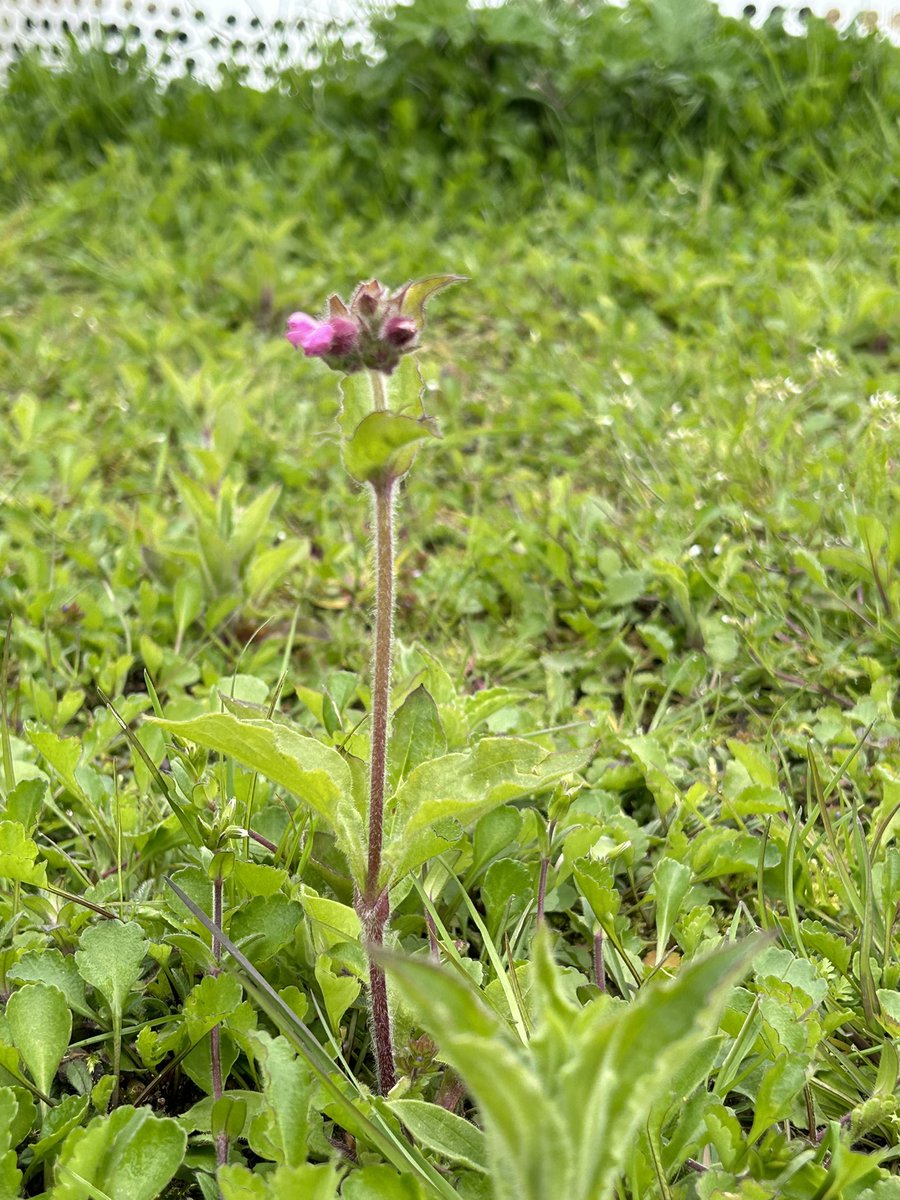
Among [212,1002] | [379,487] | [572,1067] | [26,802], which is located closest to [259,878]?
[212,1002]

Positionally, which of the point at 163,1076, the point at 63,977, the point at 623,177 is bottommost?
the point at 163,1076

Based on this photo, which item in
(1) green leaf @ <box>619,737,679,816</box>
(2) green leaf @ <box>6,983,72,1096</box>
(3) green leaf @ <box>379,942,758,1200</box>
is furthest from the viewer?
(1) green leaf @ <box>619,737,679,816</box>

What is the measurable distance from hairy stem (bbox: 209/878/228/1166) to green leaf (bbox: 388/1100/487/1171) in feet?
0.67

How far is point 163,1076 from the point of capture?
1.20 meters

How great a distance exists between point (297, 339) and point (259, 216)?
3.38m

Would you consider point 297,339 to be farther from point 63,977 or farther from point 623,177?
point 623,177

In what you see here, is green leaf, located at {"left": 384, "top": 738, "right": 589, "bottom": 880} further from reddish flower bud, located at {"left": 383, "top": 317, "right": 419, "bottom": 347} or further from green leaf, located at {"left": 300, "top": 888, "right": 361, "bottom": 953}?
reddish flower bud, located at {"left": 383, "top": 317, "right": 419, "bottom": 347}

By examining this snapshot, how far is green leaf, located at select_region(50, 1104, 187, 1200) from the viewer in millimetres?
989

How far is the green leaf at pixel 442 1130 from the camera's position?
1010mm

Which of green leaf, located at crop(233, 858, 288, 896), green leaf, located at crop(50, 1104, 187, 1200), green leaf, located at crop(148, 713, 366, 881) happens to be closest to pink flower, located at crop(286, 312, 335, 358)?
green leaf, located at crop(148, 713, 366, 881)

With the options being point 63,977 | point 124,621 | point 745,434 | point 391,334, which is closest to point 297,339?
point 391,334

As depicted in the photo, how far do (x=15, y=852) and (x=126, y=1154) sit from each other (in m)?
0.41

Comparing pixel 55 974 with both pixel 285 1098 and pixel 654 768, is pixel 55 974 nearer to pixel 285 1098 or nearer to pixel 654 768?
pixel 285 1098

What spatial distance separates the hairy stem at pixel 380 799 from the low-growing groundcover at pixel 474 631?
1.0 inches
